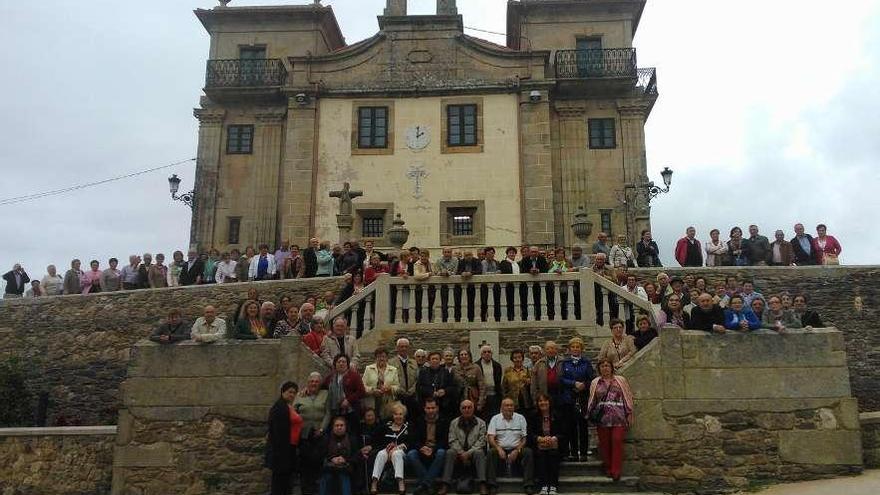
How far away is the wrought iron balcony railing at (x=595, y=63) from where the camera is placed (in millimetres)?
27234

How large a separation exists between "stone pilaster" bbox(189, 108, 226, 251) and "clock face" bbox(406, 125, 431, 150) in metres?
7.50

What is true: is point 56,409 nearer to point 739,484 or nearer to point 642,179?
point 739,484

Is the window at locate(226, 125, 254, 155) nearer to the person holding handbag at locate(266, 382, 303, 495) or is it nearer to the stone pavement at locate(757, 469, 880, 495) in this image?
the person holding handbag at locate(266, 382, 303, 495)

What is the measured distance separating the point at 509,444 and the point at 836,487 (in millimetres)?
3939

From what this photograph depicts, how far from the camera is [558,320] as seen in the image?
1273cm

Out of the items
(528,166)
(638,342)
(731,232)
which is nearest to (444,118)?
(528,166)

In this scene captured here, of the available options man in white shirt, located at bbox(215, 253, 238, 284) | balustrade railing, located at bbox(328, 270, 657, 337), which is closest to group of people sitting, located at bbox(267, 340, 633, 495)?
balustrade railing, located at bbox(328, 270, 657, 337)

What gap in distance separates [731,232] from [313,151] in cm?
1407

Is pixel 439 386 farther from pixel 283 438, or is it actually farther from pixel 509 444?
pixel 283 438

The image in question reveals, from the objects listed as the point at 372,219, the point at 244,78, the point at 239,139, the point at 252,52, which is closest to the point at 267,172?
the point at 239,139

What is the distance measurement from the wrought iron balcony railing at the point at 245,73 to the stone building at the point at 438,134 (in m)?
0.06

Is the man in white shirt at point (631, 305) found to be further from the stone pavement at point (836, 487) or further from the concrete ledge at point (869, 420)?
the stone pavement at point (836, 487)

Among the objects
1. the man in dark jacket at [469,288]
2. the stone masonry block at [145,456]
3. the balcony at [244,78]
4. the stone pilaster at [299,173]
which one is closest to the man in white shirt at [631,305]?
the man in dark jacket at [469,288]

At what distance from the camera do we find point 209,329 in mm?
10789
